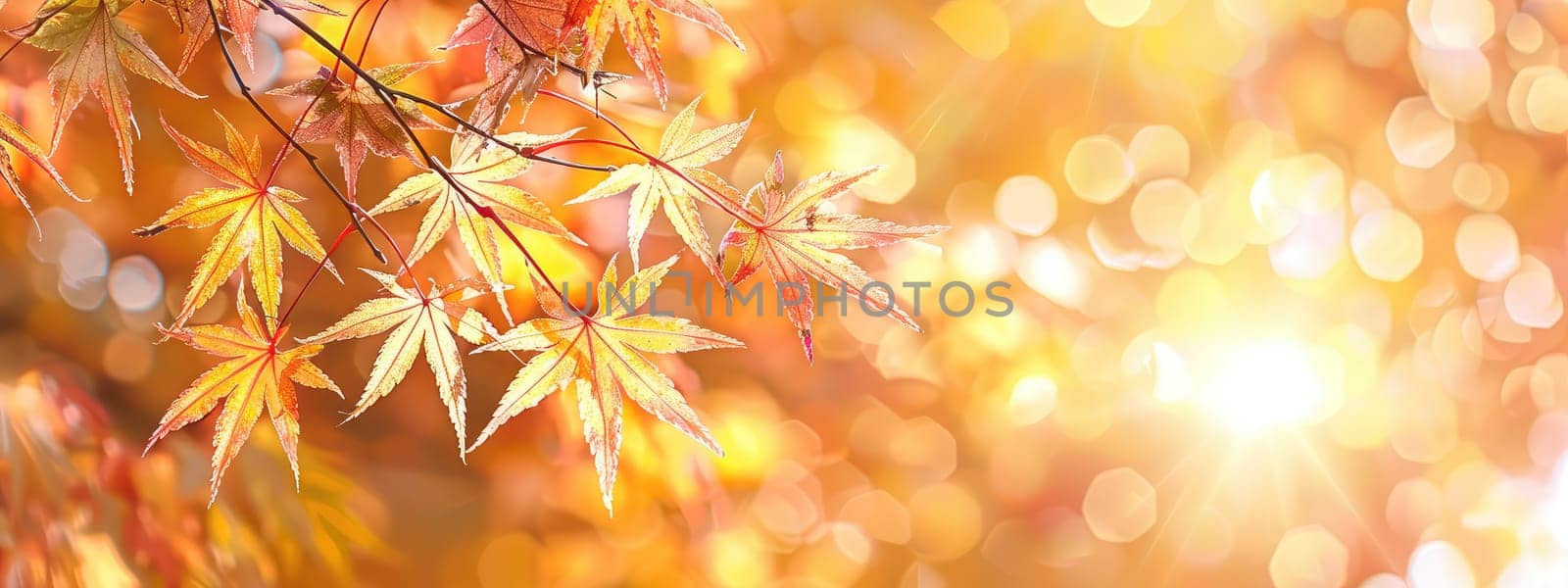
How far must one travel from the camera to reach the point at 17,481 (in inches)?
24.5

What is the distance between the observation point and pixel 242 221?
270 mm

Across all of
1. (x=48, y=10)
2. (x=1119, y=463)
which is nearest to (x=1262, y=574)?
(x=1119, y=463)

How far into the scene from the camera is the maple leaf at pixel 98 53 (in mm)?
231

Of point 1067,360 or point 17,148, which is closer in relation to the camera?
point 17,148

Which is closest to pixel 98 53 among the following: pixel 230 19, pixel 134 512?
pixel 230 19

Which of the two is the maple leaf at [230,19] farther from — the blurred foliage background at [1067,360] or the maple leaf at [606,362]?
the blurred foliage background at [1067,360]

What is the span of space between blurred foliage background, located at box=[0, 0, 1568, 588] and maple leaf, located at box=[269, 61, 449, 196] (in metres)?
0.39

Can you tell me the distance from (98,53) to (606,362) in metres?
0.17

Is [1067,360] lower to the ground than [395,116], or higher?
higher

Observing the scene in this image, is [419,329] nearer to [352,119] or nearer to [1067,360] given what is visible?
[352,119]

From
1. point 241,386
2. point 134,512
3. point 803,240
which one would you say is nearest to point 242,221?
point 241,386

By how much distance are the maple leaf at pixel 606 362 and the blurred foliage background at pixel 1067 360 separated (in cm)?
36

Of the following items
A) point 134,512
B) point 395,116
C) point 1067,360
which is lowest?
point 134,512

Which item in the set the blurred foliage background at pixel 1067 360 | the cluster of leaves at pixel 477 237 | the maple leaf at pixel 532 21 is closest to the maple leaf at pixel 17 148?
the cluster of leaves at pixel 477 237
